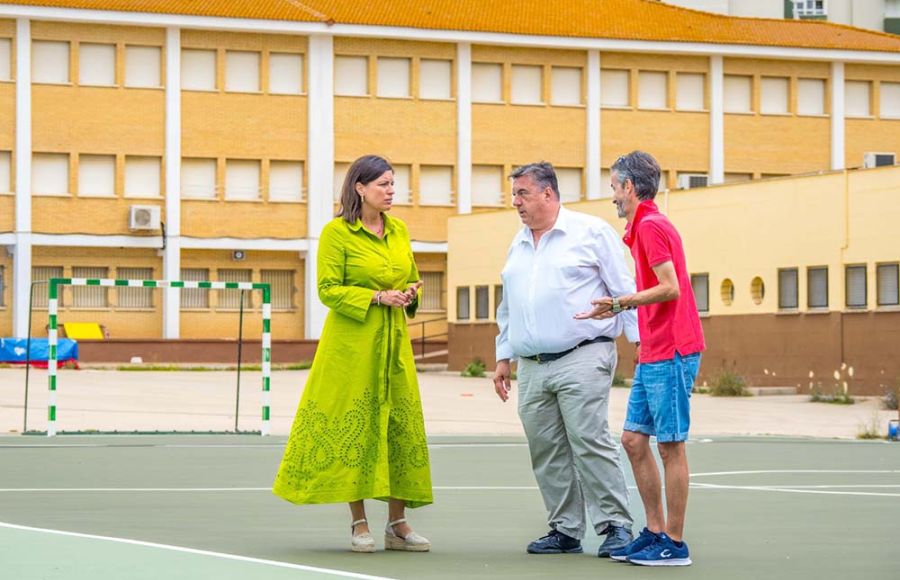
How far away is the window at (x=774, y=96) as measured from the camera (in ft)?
237

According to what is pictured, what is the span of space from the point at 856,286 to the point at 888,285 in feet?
3.70

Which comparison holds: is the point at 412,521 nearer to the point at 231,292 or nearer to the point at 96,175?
the point at 96,175

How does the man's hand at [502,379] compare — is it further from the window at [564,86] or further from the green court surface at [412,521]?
the window at [564,86]

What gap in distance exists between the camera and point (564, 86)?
70.6 meters

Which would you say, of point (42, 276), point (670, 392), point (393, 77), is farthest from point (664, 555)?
point (393, 77)

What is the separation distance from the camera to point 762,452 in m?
22.6

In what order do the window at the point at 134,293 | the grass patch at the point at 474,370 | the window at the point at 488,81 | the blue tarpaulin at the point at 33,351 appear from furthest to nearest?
the window at the point at 488,81 → the window at the point at 134,293 → the grass patch at the point at 474,370 → the blue tarpaulin at the point at 33,351

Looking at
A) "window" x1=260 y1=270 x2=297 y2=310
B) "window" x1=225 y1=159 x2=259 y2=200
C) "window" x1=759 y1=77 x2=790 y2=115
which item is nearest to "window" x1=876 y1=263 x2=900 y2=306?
"window" x1=260 y1=270 x2=297 y2=310

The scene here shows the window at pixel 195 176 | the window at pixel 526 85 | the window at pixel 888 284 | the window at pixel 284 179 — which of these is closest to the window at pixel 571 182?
the window at pixel 526 85

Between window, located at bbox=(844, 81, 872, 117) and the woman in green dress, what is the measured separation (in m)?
63.9

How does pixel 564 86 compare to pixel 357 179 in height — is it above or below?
above

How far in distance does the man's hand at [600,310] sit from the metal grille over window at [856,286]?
34.1m

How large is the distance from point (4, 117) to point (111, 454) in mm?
45213

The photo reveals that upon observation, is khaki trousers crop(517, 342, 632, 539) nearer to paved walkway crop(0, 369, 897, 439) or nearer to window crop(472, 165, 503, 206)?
paved walkway crop(0, 369, 897, 439)
